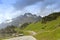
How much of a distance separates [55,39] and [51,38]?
3092mm

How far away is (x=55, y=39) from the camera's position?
61.5 metres

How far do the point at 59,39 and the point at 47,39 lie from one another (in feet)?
15.1

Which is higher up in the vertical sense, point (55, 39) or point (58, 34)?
point (58, 34)

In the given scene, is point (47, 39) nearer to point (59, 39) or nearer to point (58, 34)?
point (59, 39)

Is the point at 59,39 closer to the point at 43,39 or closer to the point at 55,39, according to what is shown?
the point at 55,39

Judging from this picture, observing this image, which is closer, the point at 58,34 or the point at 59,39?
the point at 59,39

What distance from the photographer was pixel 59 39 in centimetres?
6197

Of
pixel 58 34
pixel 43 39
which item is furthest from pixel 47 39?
pixel 58 34

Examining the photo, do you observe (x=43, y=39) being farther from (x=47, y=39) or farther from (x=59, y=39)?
(x=59, y=39)

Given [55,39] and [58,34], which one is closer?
[55,39]

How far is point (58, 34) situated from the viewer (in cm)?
7012

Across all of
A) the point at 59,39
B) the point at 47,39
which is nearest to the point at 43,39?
the point at 47,39

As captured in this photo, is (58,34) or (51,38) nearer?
(51,38)

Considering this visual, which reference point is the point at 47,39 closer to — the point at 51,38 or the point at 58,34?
the point at 51,38
